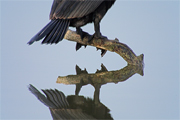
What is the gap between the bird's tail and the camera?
5.98 m

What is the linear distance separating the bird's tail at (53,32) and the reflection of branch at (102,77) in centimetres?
59

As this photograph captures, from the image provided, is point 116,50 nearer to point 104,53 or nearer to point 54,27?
point 104,53

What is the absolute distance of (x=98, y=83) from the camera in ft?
19.6

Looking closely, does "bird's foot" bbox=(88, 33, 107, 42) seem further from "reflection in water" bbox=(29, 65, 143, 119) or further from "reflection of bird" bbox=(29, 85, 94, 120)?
"reflection of bird" bbox=(29, 85, 94, 120)

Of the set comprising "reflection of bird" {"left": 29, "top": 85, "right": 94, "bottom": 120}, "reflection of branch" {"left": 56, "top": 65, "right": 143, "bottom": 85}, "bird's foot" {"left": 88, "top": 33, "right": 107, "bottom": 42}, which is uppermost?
"bird's foot" {"left": 88, "top": 33, "right": 107, "bottom": 42}

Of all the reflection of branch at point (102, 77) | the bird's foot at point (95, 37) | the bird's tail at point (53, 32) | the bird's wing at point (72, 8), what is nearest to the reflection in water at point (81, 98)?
the reflection of branch at point (102, 77)

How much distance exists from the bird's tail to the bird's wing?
0.10 meters

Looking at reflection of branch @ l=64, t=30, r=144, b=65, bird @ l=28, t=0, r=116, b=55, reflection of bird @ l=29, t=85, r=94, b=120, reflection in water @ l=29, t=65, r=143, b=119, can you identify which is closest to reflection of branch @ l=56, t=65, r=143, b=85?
reflection in water @ l=29, t=65, r=143, b=119

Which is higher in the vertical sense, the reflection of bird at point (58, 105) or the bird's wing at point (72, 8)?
the bird's wing at point (72, 8)

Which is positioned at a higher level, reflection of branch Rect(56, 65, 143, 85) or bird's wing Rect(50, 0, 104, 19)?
bird's wing Rect(50, 0, 104, 19)

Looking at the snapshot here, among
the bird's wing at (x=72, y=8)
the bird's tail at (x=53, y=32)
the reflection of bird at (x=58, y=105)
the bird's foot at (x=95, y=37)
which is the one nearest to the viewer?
the reflection of bird at (x=58, y=105)

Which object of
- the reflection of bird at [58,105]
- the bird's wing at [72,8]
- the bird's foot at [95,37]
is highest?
the bird's wing at [72,8]

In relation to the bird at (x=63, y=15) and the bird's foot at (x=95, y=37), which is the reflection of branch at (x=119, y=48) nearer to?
the bird's foot at (x=95, y=37)

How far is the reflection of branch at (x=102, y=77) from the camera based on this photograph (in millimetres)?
6051
